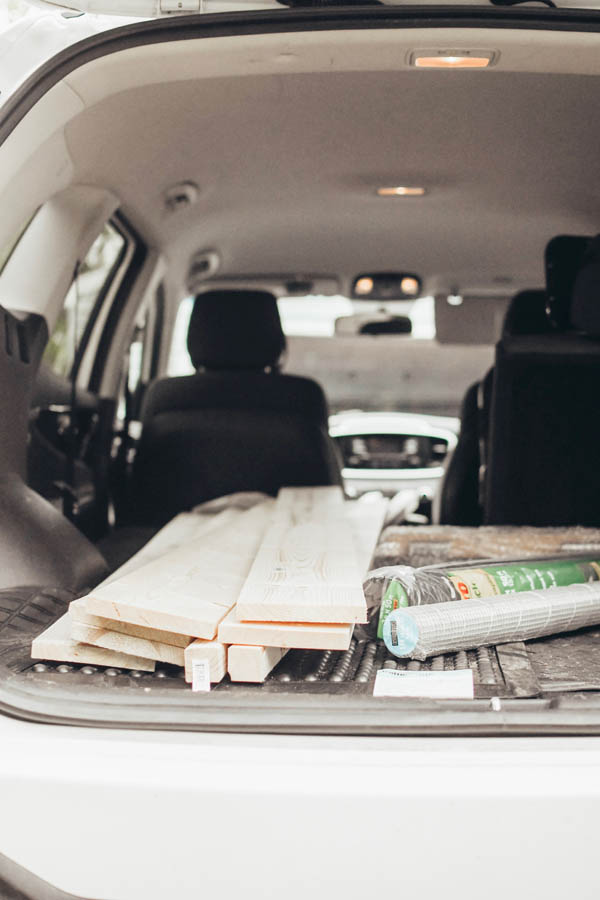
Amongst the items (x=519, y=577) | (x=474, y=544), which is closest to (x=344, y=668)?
(x=519, y=577)

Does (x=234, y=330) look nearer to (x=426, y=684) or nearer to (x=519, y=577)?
(x=519, y=577)

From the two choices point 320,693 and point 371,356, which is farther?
point 371,356

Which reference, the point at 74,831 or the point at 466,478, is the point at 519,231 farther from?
the point at 74,831

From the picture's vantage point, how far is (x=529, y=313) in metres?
3.28

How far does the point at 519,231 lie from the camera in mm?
3791

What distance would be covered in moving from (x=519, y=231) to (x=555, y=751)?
10.1 ft

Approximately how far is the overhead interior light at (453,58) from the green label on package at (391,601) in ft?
3.37

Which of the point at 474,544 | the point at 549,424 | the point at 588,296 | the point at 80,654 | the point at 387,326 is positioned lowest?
the point at 474,544

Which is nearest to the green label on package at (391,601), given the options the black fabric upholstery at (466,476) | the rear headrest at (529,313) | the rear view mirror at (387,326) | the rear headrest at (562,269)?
the rear headrest at (562,269)

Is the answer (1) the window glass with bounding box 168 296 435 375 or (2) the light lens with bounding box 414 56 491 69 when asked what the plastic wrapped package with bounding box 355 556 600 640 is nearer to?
(2) the light lens with bounding box 414 56 491 69

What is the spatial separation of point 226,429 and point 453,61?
1.82 metres

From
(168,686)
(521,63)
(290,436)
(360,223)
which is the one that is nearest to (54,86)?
(521,63)

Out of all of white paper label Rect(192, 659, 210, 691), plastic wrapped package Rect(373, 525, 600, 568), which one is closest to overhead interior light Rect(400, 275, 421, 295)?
plastic wrapped package Rect(373, 525, 600, 568)

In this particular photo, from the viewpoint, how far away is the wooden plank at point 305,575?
1.30 metres
